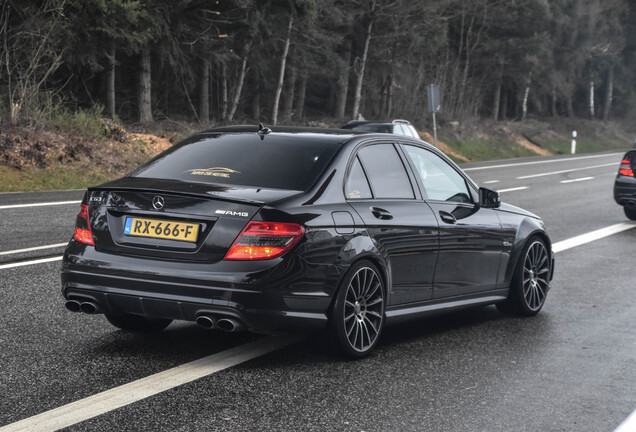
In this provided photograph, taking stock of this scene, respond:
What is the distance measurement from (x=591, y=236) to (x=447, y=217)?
23.1 feet

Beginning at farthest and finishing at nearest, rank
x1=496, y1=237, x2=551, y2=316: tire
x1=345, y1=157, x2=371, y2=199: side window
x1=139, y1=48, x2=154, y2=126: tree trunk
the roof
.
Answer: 1. x1=139, y1=48, x2=154, y2=126: tree trunk
2. x1=496, y1=237, x2=551, y2=316: tire
3. the roof
4. x1=345, y1=157, x2=371, y2=199: side window

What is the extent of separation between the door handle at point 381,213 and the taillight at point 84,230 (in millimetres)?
1780

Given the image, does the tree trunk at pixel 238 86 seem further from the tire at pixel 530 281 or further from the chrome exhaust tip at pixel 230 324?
the chrome exhaust tip at pixel 230 324

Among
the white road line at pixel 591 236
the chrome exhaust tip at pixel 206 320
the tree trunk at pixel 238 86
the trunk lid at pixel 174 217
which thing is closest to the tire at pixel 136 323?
the trunk lid at pixel 174 217

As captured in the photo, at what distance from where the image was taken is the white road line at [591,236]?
38.7 feet

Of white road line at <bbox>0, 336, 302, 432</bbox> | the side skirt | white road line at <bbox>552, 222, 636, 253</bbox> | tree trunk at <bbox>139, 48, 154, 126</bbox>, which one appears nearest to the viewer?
white road line at <bbox>0, 336, 302, 432</bbox>

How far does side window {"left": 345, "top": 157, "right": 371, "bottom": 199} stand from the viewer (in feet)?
19.4

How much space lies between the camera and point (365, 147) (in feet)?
20.6

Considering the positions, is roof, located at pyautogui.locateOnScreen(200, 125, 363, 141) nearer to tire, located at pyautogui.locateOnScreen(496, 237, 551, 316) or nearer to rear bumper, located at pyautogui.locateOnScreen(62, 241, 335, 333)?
rear bumper, located at pyautogui.locateOnScreen(62, 241, 335, 333)

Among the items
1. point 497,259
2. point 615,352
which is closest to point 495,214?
point 497,259

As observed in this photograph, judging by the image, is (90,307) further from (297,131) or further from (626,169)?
(626,169)

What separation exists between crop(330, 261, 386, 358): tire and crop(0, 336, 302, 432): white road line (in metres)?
0.55

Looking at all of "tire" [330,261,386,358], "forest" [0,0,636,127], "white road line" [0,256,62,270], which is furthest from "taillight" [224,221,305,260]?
"forest" [0,0,636,127]

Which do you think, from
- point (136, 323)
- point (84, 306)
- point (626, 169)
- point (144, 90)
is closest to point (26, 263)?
point (136, 323)
